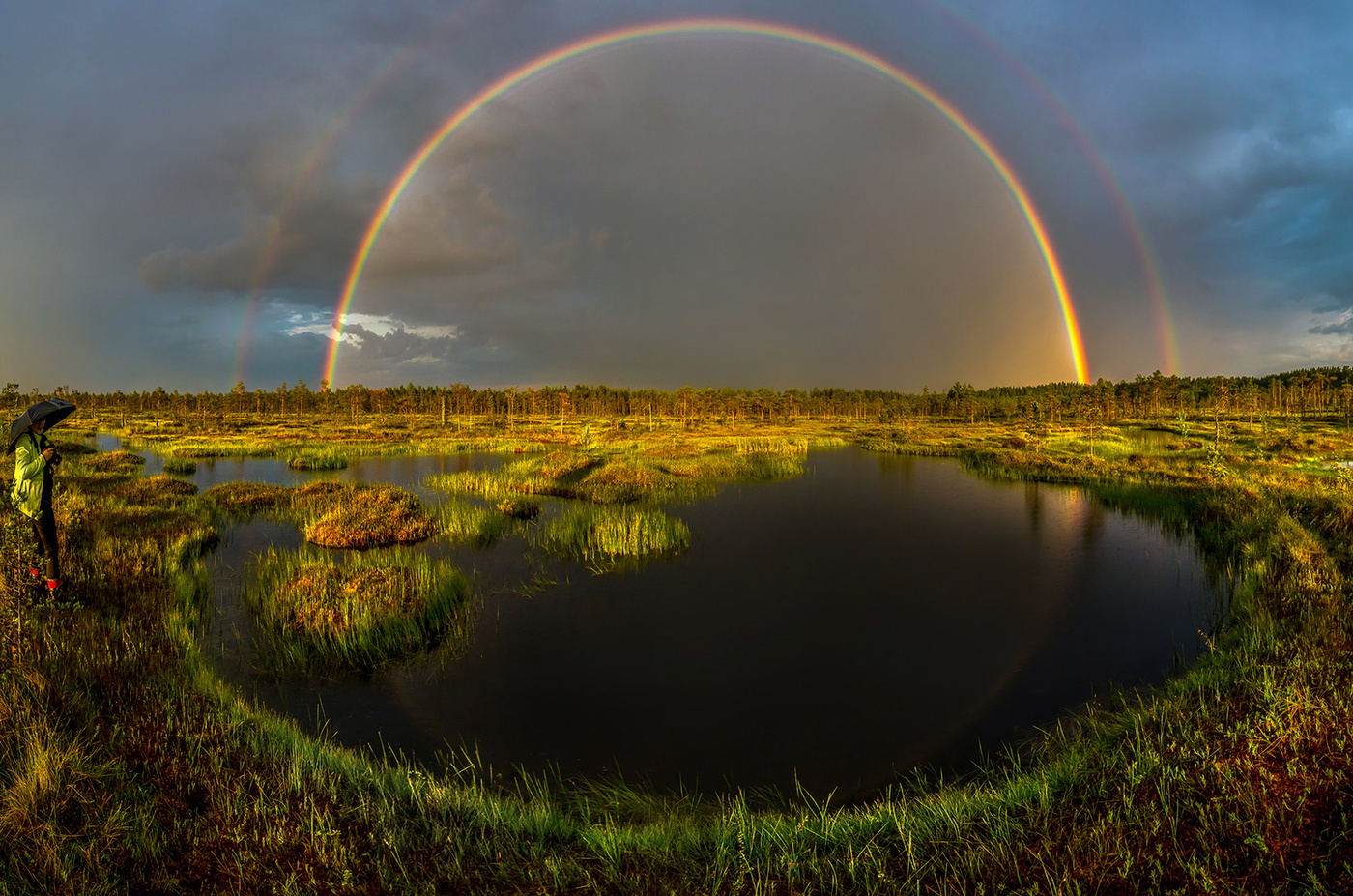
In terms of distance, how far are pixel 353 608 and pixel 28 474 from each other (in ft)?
18.5

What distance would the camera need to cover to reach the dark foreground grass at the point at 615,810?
14.8ft

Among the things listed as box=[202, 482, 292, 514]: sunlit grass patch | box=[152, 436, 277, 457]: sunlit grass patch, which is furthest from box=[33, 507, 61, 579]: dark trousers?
box=[152, 436, 277, 457]: sunlit grass patch

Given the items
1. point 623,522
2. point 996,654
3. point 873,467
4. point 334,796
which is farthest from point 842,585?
point 873,467

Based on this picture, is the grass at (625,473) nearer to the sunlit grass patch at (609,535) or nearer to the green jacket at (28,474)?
the sunlit grass patch at (609,535)

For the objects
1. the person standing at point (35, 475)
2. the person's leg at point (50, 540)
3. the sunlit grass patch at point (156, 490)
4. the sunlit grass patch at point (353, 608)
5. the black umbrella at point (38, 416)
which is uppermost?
the black umbrella at point (38, 416)

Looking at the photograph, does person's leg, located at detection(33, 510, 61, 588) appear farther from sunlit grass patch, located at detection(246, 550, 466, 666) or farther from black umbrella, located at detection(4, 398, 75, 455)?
sunlit grass patch, located at detection(246, 550, 466, 666)

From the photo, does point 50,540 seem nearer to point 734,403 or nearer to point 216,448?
point 216,448

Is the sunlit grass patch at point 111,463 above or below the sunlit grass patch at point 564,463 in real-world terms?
above

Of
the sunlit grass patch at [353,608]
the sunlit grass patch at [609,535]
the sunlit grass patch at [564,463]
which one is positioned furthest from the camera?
the sunlit grass patch at [564,463]

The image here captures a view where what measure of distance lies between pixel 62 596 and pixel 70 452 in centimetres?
3966

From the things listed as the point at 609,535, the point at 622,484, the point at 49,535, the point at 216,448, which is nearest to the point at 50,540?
the point at 49,535

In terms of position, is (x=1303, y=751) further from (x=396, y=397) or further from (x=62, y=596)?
(x=396, y=397)

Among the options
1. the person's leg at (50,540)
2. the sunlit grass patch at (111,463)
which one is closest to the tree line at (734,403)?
the sunlit grass patch at (111,463)

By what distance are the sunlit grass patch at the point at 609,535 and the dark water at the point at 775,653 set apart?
98 centimetres
